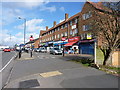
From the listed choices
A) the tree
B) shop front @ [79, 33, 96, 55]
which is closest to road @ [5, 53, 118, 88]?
the tree

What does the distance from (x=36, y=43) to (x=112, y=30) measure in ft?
210

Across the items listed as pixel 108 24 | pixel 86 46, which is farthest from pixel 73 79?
pixel 86 46

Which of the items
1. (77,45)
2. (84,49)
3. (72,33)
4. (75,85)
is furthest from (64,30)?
(75,85)

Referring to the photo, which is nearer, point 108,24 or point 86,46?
point 108,24

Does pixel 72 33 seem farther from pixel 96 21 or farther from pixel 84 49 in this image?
pixel 96 21

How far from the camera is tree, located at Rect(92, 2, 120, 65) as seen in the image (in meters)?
9.34

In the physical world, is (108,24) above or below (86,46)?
above

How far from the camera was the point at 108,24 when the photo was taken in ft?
32.0

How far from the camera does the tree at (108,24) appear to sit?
9337 mm

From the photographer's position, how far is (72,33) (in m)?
33.8

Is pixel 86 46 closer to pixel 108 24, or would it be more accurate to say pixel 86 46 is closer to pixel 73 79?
pixel 108 24

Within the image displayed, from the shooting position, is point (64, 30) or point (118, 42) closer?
point (118, 42)

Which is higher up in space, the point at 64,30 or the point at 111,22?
the point at 64,30

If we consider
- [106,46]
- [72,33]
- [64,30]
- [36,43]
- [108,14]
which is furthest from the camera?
[36,43]
